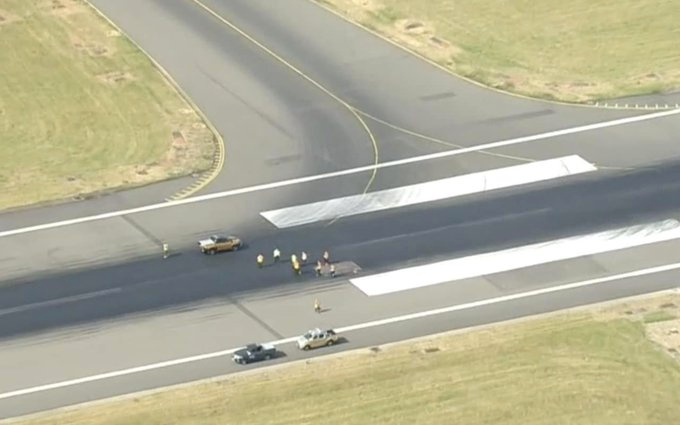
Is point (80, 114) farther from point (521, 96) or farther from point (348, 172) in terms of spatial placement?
point (521, 96)

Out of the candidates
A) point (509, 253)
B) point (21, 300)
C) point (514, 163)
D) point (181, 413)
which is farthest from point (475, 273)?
point (21, 300)

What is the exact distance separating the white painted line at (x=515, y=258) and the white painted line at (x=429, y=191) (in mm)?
9667

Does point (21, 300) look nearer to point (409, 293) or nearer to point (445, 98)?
point (409, 293)

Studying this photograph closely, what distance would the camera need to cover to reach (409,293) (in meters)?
104

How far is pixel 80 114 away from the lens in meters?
132

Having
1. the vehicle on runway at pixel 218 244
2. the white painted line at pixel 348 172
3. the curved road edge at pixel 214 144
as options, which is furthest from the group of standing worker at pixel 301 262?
the curved road edge at pixel 214 144

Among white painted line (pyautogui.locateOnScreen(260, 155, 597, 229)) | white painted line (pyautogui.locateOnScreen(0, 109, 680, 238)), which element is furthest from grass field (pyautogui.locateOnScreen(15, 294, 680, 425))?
white painted line (pyautogui.locateOnScreen(0, 109, 680, 238))

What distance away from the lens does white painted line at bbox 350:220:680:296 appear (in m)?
106

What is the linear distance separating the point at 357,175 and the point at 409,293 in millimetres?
18623

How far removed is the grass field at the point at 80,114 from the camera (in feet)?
401

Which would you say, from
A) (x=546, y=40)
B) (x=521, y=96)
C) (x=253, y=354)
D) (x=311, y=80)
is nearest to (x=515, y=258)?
(x=253, y=354)

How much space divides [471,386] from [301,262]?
760 inches

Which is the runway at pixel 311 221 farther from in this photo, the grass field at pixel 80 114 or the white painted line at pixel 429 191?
the grass field at pixel 80 114

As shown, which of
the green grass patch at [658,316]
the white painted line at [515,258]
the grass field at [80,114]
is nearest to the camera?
the green grass patch at [658,316]
